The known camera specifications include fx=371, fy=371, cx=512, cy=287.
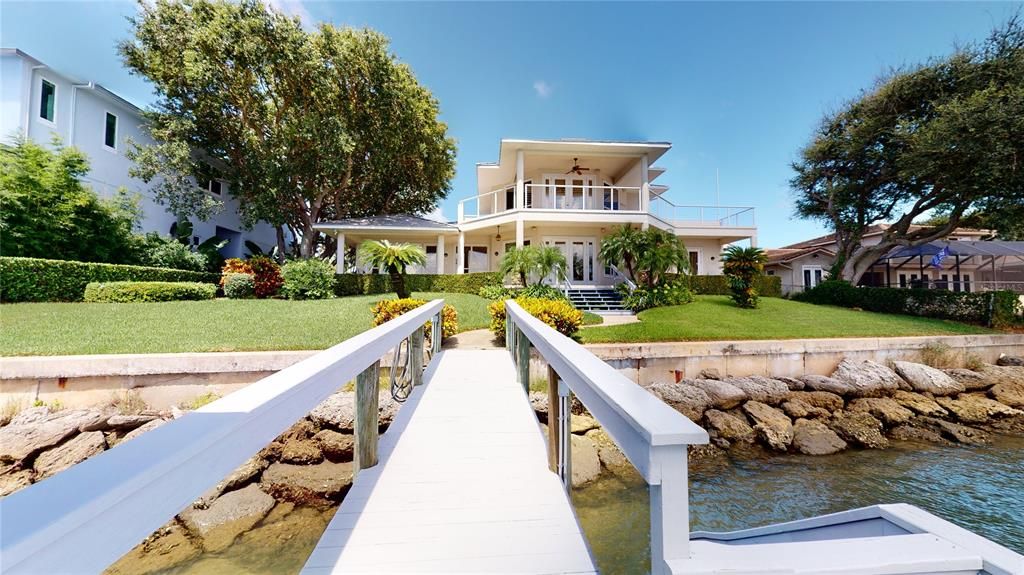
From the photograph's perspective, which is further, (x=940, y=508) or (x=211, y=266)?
(x=211, y=266)

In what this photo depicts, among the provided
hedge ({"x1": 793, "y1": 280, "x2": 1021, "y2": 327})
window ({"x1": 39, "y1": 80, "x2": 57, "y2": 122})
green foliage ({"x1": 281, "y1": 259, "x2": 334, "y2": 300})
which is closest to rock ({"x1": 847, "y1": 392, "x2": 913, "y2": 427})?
hedge ({"x1": 793, "y1": 280, "x2": 1021, "y2": 327})

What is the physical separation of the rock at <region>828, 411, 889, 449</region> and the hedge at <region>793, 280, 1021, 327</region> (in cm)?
880

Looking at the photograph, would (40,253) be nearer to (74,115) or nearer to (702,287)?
(74,115)

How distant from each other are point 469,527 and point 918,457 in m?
7.96

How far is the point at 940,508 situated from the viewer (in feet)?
15.0

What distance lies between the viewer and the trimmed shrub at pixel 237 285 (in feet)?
44.9

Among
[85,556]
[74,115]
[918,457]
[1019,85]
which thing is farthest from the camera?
[74,115]

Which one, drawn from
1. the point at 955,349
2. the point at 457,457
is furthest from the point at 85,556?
the point at 955,349

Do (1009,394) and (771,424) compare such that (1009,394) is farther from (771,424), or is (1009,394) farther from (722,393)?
(722,393)

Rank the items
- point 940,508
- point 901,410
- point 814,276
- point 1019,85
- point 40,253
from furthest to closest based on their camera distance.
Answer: point 814,276 < point 1019,85 < point 40,253 < point 901,410 < point 940,508

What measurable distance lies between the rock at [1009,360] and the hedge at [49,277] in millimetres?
25892

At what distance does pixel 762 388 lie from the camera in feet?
A: 24.7

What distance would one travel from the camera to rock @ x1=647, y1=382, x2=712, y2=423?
6.89 m

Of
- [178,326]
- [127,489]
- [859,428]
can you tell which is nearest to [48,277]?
[178,326]
